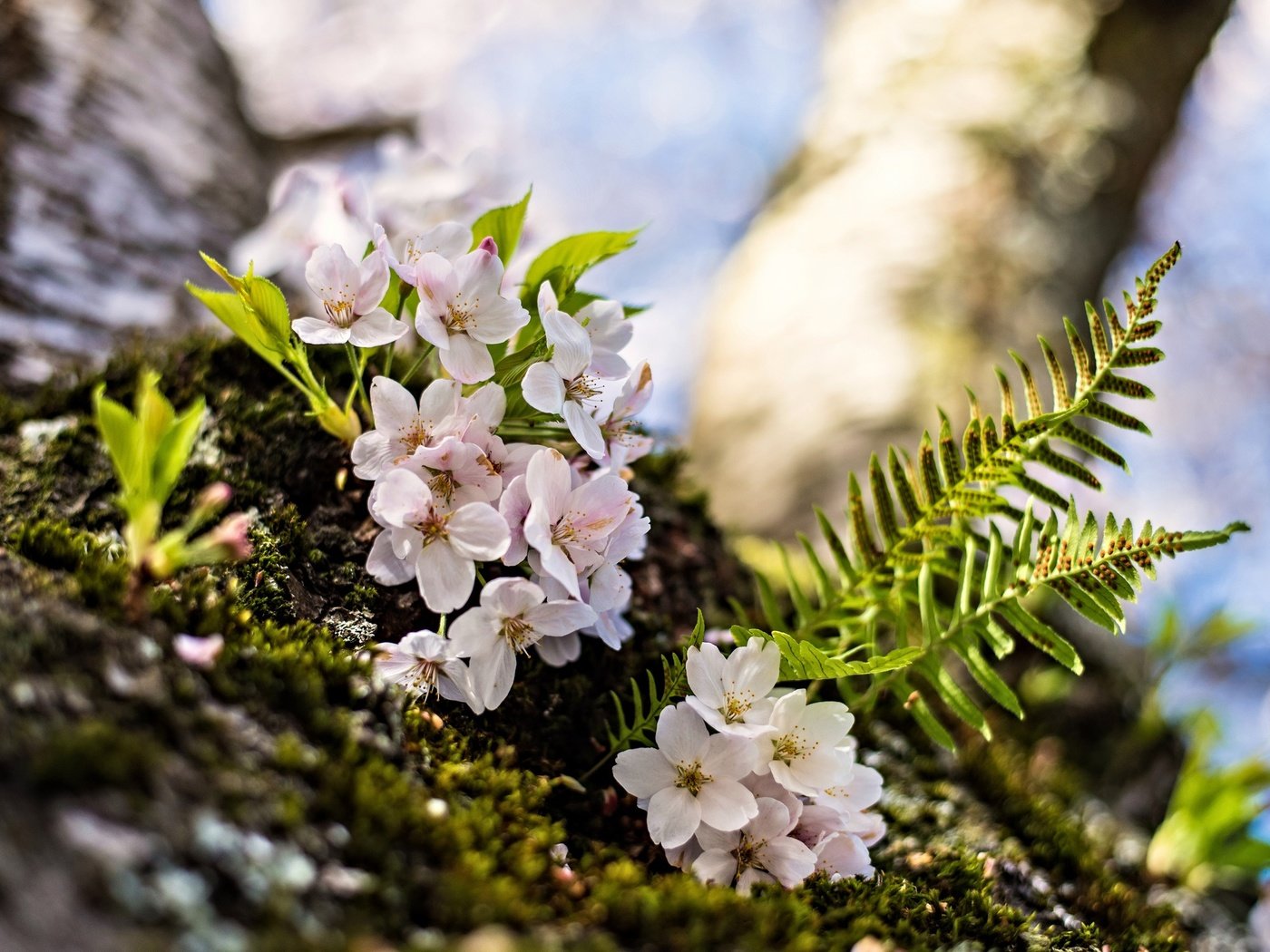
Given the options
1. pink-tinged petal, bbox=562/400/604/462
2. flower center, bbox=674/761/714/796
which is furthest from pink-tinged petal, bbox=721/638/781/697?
pink-tinged petal, bbox=562/400/604/462

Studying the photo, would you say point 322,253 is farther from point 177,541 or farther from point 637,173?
point 637,173

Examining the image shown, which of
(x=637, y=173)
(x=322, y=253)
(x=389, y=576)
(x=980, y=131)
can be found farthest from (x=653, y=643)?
(x=637, y=173)

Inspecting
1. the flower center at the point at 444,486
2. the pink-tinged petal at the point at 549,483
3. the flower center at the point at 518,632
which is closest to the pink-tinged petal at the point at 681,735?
the flower center at the point at 518,632

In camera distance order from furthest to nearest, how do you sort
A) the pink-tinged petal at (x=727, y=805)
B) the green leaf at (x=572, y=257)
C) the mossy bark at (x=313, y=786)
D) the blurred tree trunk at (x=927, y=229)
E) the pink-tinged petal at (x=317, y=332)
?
the blurred tree trunk at (x=927, y=229)
the green leaf at (x=572, y=257)
the pink-tinged petal at (x=317, y=332)
the pink-tinged petal at (x=727, y=805)
the mossy bark at (x=313, y=786)

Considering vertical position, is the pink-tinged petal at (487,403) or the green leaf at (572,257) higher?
the green leaf at (572,257)

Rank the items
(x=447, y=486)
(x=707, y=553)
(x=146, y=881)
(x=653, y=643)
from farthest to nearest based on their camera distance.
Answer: (x=707, y=553)
(x=653, y=643)
(x=447, y=486)
(x=146, y=881)

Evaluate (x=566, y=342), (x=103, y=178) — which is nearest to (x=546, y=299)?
(x=566, y=342)

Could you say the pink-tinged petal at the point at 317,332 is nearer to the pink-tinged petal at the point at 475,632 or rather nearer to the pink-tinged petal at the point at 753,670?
the pink-tinged petal at the point at 475,632
